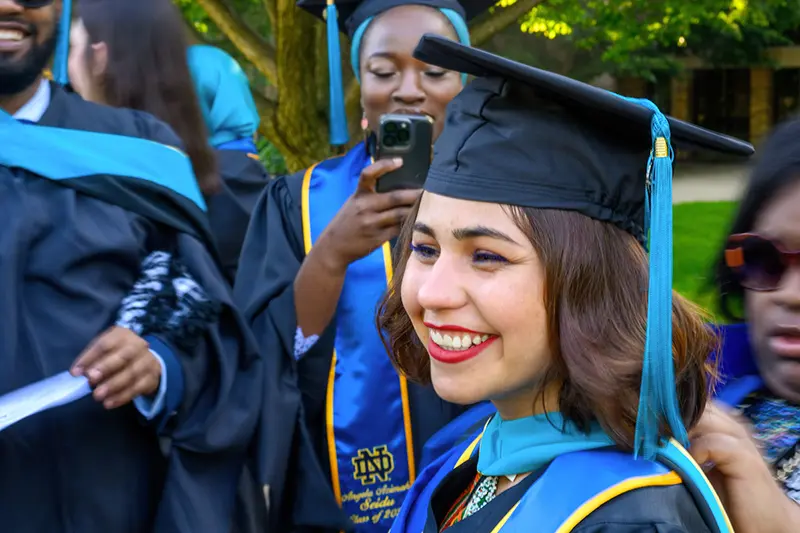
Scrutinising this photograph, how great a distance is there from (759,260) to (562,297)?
56cm

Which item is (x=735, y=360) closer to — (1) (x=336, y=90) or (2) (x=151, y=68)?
(1) (x=336, y=90)

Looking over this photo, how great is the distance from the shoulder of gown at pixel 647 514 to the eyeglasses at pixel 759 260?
0.57 m

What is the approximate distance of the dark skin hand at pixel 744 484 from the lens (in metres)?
1.51

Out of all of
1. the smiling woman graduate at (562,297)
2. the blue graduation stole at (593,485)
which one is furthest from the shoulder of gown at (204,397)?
the blue graduation stole at (593,485)

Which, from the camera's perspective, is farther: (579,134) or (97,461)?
(97,461)

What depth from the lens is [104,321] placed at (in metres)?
2.32

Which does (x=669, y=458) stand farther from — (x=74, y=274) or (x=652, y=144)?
(x=74, y=274)

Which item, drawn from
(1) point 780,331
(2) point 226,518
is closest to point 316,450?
(2) point 226,518

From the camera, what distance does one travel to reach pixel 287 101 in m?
7.42

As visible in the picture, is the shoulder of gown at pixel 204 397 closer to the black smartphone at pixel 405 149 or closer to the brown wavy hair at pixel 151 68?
the black smartphone at pixel 405 149

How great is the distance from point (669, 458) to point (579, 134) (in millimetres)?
521

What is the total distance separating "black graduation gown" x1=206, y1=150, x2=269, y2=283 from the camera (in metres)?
3.58

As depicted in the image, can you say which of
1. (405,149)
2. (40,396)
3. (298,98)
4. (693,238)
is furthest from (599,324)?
(693,238)

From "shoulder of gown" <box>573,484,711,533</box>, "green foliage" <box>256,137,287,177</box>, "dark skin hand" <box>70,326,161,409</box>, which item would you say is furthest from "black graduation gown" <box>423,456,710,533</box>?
"green foliage" <box>256,137,287,177</box>
